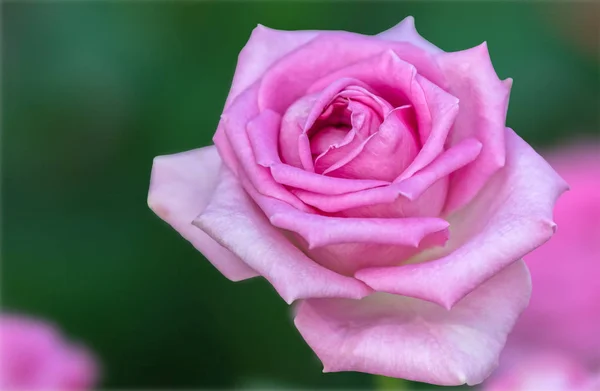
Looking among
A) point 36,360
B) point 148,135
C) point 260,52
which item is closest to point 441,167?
point 260,52

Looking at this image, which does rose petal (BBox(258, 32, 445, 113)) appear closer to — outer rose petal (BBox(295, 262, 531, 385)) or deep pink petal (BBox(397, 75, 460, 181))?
deep pink petal (BBox(397, 75, 460, 181))

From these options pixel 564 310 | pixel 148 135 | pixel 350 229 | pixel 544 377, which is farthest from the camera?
pixel 148 135

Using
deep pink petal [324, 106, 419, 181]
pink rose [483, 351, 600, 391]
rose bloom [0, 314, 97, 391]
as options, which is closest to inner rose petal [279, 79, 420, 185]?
deep pink petal [324, 106, 419, 181]

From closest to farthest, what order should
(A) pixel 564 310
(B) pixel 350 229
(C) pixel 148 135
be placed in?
1. (B) pixel 350 229
2. (A) pixel 564 310
3. (C) pixel 148 135

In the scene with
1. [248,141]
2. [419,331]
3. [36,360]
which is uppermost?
[248,141]

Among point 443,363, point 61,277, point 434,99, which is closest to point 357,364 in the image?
point 443,363

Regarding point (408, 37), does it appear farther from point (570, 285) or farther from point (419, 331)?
point (570, 285)
